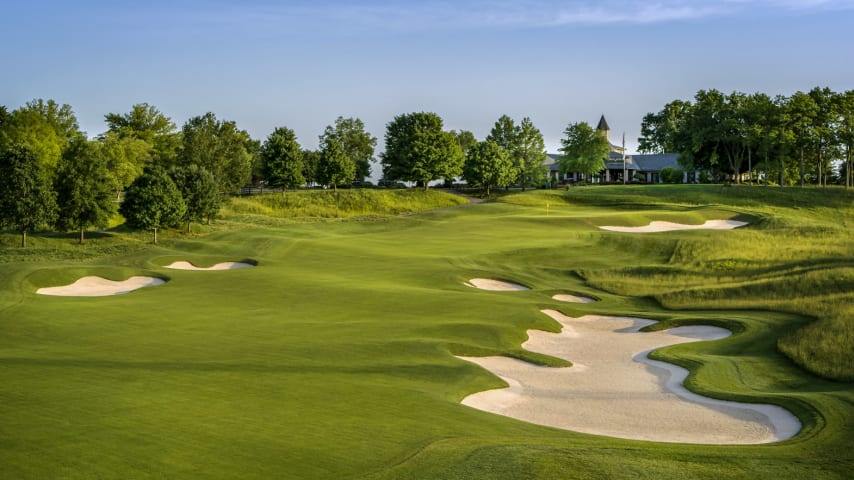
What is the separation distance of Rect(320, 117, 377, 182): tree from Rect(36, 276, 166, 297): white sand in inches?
3870

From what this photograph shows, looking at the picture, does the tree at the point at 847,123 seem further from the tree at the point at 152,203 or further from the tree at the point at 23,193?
the tree at the point at 23,193

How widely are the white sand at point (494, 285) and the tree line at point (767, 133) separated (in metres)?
72.0

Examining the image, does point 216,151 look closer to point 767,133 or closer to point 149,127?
point 149,127

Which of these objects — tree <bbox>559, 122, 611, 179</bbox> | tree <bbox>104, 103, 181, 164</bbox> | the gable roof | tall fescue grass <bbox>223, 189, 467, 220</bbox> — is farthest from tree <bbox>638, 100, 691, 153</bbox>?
tree <bbox>104, 103, 181, 164</bbox>

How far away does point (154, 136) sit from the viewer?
111m

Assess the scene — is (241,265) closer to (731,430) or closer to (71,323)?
(71,323)

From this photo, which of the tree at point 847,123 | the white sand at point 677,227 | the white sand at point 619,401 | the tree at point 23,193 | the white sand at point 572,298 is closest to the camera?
the white sand at point 619,401

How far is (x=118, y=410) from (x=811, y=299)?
95.5 ft

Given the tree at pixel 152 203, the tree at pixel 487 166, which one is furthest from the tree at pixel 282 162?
the tree at pixel 152 203

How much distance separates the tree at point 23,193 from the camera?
50.7 m

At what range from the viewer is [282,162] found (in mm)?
97812

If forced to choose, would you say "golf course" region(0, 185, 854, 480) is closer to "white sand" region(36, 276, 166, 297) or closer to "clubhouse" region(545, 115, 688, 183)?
"white sand" region(36, 276, 166, 297)

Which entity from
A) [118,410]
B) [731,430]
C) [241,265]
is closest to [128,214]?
[241,265]

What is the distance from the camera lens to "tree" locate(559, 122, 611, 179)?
123 m
